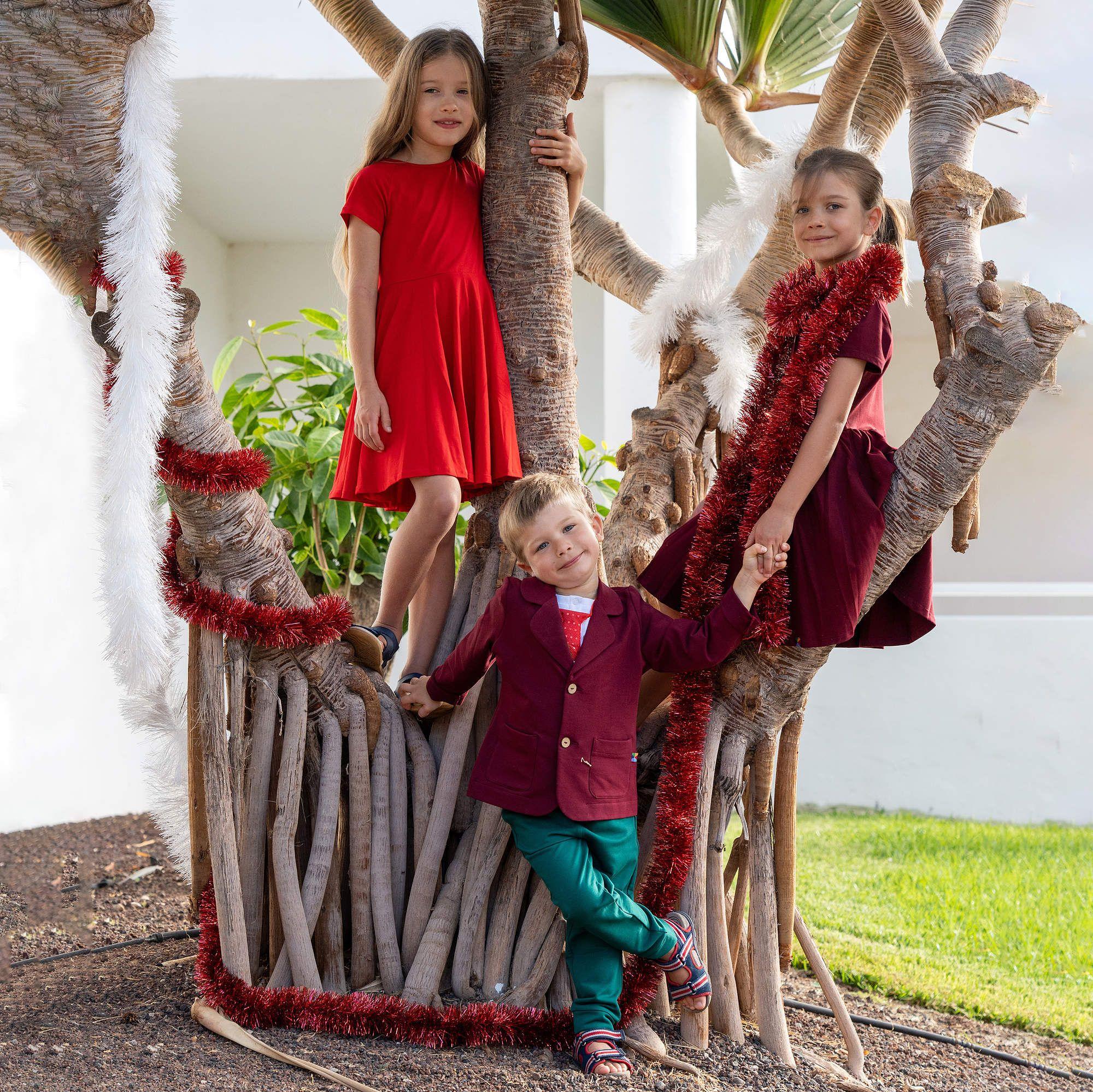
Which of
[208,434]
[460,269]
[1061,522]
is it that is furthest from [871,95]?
[1061,522]

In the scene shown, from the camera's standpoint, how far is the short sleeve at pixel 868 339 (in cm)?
201

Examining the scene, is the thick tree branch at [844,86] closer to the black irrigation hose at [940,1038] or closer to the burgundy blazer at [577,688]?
the burgundy blazer at [577,688]

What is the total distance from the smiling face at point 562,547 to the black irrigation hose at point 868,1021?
48.6 inches

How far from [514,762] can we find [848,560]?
76 cm

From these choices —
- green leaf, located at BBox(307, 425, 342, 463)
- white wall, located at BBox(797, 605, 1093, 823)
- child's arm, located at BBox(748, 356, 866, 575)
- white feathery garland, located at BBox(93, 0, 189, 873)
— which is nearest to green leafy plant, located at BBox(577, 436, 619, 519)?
green leaf, located at BBox(307, 425, 342, 463)

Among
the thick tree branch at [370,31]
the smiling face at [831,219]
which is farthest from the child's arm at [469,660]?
the thick tree branch at [370,31]

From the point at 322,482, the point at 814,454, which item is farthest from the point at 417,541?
the point at 322,482

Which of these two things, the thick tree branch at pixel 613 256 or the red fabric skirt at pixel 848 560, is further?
the thick tree branch at pixel 613 256

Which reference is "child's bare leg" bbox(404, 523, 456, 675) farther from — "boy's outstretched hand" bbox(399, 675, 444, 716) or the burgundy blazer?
the burgundy blazer

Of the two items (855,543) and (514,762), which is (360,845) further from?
(855,543)

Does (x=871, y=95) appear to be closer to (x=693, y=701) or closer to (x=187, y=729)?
(x=693, y=701)

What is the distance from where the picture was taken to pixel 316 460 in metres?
3.71

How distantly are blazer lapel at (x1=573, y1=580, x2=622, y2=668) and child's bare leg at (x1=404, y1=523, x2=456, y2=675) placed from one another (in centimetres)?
49

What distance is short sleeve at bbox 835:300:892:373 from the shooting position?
201 centimetres
